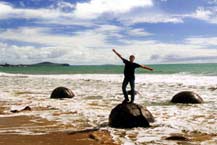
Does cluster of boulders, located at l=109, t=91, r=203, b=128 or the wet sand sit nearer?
the wet sand

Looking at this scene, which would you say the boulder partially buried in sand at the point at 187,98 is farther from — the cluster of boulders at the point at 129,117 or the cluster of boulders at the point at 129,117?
the cluster of boulders at the point at 129,117

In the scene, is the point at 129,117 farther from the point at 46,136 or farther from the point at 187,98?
the point at 187,98

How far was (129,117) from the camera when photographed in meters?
13.3

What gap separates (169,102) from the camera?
21625 mm

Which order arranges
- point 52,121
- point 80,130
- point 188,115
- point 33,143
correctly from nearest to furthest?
1. point 33,143
2. point 80,130
3. point 52,121
4. point 188,115

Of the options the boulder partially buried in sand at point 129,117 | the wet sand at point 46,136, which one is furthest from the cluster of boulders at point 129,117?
the wet sand at point 46,136

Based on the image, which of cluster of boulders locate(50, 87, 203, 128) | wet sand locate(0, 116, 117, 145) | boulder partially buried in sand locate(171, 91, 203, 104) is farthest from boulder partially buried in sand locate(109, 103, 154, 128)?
boulder partially buried in sand locate(171, 91, 203, 104)

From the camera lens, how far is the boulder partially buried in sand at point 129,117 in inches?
525

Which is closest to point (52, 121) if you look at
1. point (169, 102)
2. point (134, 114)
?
point (134, 114)

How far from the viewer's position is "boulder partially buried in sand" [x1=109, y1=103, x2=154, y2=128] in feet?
43.8

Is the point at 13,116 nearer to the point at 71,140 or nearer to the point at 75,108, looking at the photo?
the point at 75,108

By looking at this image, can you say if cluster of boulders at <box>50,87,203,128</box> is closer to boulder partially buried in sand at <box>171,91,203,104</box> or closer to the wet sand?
the wet sand

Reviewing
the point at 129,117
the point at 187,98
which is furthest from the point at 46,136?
the point at 187,98

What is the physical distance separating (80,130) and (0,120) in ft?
12.7
